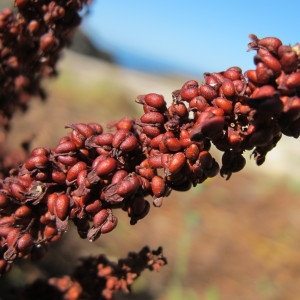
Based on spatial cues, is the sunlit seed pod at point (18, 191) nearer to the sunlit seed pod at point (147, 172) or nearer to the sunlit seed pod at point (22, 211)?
the sunlit seed pod at point (22, 211)

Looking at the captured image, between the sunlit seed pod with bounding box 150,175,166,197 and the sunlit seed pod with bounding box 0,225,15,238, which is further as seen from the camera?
the sunlit seed pod with bounding box 0,225,15,238

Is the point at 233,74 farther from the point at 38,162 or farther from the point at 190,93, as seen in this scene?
the point at 38,162

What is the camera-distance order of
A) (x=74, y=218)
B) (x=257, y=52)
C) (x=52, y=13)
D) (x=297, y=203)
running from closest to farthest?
1. (x=257, y=52)
2. (x=74, y=218)
3. (x=52, y=13)
4. (x=297, y=203)

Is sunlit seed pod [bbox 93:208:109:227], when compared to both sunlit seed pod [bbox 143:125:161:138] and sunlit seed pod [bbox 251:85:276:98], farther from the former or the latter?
sunlit seed pod [bbox 251:85:276:98]

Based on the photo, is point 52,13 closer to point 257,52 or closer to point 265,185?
point 257,52

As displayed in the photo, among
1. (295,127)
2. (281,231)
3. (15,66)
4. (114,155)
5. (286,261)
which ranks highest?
(281,231)

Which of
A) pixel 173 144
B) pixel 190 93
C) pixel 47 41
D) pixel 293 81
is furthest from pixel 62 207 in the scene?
pixel 47 41

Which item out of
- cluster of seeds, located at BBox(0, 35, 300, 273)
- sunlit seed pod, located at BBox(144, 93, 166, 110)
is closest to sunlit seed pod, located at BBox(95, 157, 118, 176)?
cluster of seeds, located at BBox(0, 35, 300, 273)

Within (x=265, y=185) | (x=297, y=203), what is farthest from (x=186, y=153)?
(x=265, y=185)
